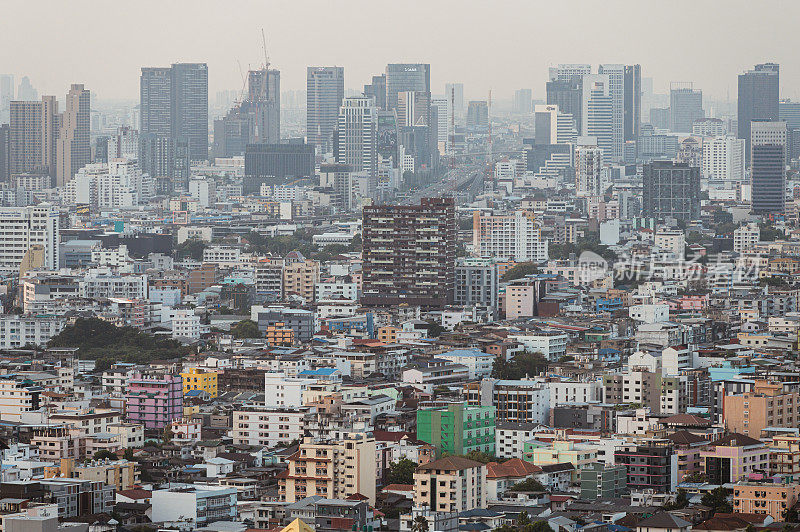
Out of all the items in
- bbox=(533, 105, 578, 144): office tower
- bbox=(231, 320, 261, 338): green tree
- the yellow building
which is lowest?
the yellow building

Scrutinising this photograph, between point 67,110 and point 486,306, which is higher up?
point 67,110

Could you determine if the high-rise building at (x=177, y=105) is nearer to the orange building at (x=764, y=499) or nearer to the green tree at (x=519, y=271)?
the green tree at (x=519, y=271)

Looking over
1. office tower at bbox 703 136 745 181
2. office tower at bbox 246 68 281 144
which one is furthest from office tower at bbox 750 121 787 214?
office tower at bbox 246 68 281 144

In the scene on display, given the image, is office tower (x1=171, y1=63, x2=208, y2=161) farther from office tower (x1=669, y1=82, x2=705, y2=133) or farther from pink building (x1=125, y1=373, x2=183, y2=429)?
pink building (x1=125, y1=373, x2=183, y2=429)

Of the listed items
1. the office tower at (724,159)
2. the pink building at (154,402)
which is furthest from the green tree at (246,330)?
the office tower at (724,159)

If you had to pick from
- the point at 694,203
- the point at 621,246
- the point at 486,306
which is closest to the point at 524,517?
the point at 486,306

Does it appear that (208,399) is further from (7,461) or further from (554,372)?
(7,461)
